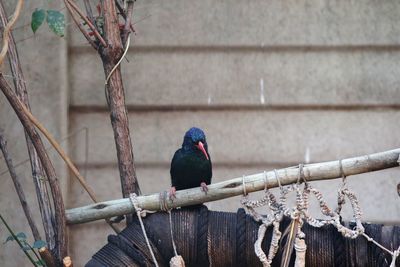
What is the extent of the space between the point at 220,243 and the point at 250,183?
0.26 m

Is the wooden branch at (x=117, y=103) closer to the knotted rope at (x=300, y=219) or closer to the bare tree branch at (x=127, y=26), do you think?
the bare tree branch at (x=127, y=26)

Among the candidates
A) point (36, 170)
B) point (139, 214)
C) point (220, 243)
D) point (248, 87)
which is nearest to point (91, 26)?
point (36, 170)

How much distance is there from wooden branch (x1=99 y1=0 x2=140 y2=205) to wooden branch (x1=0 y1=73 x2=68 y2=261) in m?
0.35

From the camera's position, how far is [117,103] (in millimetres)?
4129

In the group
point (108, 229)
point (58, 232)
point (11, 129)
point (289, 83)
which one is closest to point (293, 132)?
point (289, 83)

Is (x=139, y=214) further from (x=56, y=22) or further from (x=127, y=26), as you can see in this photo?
(x=127, y=26)

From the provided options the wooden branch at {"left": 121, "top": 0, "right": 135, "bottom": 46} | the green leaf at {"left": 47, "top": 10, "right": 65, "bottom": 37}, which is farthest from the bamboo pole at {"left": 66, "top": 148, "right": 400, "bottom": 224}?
the wooden branch at {"left": 121, "top": 0, "right": 135, "bottom": 46}

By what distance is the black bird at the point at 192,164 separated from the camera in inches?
166

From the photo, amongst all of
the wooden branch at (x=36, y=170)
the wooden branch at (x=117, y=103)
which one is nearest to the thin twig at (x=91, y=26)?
the wooden branch at (x=117, y=103)

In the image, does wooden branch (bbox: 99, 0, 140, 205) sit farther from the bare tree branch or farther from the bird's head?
the bird's head

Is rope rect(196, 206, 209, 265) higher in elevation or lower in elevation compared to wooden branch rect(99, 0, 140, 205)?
lower

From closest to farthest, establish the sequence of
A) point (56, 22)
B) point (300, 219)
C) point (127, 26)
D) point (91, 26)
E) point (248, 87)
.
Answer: point (300, 219)
point (56, 22)
point (91, 26)
point (127, 26)
point (248, 87)

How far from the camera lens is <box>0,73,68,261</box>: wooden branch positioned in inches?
148

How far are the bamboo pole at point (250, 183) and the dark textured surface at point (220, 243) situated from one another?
0.06 meters
